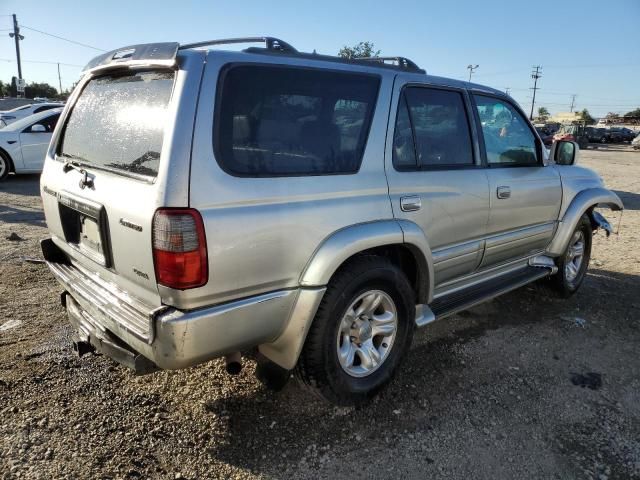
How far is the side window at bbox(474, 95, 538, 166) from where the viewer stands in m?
3.59

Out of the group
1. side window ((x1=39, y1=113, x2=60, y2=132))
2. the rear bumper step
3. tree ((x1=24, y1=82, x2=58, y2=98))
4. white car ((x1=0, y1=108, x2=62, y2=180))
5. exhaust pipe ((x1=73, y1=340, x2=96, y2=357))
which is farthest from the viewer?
tree ((x1=24, y1=82, x2=58, y2=98))

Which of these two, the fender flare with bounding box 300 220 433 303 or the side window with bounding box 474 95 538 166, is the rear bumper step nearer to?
the fender flare with bounding box 300 220 433 303

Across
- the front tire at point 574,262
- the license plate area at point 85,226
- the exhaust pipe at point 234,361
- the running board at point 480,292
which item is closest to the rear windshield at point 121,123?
the license plate area at point 85,226

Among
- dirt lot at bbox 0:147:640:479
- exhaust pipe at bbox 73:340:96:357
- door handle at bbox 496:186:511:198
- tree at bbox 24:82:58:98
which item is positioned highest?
tree at bbox 24:82:58:98

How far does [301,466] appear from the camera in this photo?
2.35m

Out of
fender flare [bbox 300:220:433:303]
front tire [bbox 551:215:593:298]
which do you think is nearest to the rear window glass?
fender flare [bbox 300:220:433:303]

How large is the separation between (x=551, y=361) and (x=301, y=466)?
208cm

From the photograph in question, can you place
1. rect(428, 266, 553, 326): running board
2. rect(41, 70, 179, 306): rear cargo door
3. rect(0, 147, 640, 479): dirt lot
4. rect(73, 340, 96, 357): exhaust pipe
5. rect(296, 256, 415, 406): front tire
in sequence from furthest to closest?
rect(428, 266, 553, 326): running board → rect(73, 340, 96, 357): exhaust pipe → rect(296, 256, 415, 406): front tire → rect(0, 147, 640, 479): dirt lot → rect(41, 70, 179, 306): rear cargo door

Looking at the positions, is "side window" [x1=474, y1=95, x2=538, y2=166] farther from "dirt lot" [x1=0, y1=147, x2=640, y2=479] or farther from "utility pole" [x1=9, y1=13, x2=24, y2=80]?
"utility pole" [x1=9, y1=13, x2=24, y2=80]

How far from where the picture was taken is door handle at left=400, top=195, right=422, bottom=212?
279cm

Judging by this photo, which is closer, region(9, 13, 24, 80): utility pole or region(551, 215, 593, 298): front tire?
region(551, 215, 593, 298): front tire

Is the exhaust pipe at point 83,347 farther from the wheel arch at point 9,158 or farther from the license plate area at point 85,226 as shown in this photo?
the wheel arch at point 9,158

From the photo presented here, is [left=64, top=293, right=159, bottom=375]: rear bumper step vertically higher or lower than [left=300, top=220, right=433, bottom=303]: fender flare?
lower

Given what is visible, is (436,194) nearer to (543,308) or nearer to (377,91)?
(377,91)
